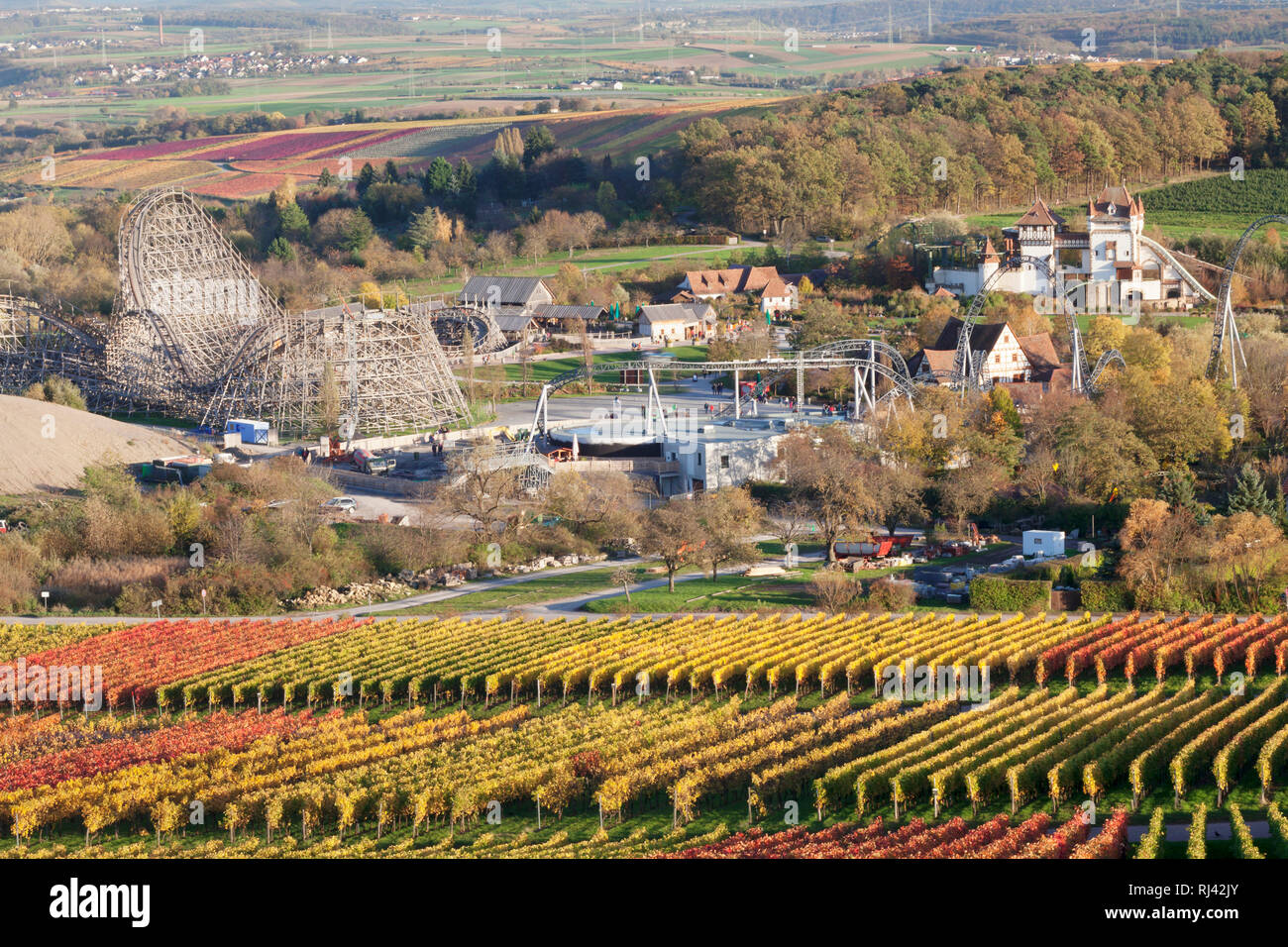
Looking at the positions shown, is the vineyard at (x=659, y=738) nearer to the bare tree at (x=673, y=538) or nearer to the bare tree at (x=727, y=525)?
the bare tree at (x=673, y=538)

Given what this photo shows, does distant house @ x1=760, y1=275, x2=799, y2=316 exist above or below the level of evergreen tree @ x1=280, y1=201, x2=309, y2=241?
below

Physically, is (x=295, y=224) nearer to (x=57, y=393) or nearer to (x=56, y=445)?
(x=57, y=393)

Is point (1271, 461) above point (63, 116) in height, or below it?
below

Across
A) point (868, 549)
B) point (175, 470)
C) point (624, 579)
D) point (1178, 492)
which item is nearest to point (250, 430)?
point (175, 470)

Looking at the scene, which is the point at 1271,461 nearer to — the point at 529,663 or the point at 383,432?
the point at 529,663

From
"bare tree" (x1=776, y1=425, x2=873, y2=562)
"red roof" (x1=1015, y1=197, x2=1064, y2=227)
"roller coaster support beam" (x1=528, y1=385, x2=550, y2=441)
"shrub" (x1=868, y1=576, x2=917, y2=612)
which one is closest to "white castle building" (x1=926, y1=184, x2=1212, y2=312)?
"red roof" (x1=1015, y1=197, x2=1064, y2=227)

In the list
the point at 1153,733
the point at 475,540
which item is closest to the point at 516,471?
the point at 475,540

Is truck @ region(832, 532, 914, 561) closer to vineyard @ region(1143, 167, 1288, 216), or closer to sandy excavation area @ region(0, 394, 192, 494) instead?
sandy excavation area @ region(0, 394, 192, 494)
